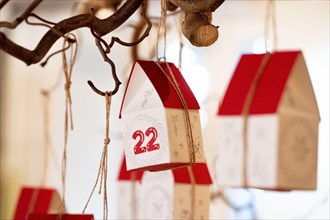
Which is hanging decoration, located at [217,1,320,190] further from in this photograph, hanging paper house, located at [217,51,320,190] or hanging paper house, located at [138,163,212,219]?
hanging paper house, located at [138,163,212,219]

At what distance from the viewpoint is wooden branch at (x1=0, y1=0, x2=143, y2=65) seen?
2.88 ft

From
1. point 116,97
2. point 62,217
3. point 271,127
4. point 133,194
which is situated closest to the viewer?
point 271,127

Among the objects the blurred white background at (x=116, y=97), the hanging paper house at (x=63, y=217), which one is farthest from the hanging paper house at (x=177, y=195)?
the blurred white background at (x=116, y=97)

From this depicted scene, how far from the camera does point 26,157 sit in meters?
2.03

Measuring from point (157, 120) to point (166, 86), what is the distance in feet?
0.16

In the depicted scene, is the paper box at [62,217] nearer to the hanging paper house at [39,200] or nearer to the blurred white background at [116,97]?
the hanging paper house at [39,200]

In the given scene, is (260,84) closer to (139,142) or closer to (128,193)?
(139,142)

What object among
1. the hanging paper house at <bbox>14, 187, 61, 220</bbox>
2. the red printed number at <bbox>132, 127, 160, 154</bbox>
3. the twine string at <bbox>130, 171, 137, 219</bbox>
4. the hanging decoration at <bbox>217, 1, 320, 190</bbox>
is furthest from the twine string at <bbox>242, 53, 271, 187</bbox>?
the hanging paper house at <bbox>14, 187, 61, 220</bbox>

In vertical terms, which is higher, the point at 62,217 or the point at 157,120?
the point at 157,120

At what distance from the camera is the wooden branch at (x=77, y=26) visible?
88cm

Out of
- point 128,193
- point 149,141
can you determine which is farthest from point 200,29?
point 128,193

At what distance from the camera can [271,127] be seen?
2.57 ft

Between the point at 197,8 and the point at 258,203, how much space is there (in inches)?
30.5

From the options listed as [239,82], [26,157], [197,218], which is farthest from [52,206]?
[26,157]
